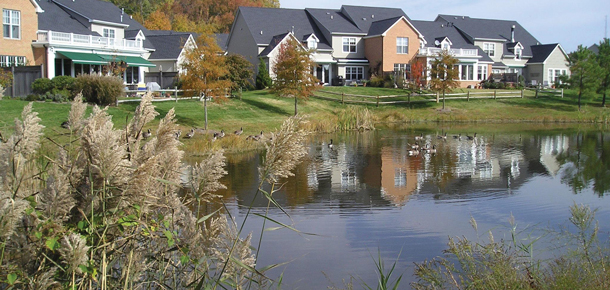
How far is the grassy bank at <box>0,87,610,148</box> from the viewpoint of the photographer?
29000 mm

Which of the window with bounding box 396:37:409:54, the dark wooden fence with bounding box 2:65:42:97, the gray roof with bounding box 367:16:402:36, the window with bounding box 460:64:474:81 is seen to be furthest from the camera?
the window with bounding box 460:64:474:81

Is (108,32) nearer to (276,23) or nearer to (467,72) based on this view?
(276,23)

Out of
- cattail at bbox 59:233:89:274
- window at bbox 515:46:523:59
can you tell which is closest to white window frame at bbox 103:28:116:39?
window at bbox 515:46:523:59

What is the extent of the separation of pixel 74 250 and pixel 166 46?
5129cm

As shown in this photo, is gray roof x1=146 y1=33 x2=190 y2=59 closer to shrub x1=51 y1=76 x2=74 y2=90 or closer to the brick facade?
the brick facade

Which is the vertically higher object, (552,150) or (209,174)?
(209,174)

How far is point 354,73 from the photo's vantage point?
57438 millimetres

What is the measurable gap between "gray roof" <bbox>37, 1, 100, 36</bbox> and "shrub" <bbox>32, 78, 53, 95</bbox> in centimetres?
929

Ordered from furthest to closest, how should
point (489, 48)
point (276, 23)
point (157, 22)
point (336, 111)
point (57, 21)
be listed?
point (157, 22) < point (489, 48) < point (276, 23) < point (57, 21) < point (336, 111)

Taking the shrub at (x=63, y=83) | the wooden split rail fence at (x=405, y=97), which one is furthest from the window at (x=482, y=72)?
the shrub at (x=63, y=83)

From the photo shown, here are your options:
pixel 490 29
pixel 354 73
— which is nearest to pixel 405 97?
pixel 354 73

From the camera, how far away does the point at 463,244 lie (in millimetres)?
7027

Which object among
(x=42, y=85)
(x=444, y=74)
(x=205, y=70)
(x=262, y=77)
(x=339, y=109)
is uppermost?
(x=444, y=74)

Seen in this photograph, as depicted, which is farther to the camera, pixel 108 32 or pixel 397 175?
pixel 108 32
